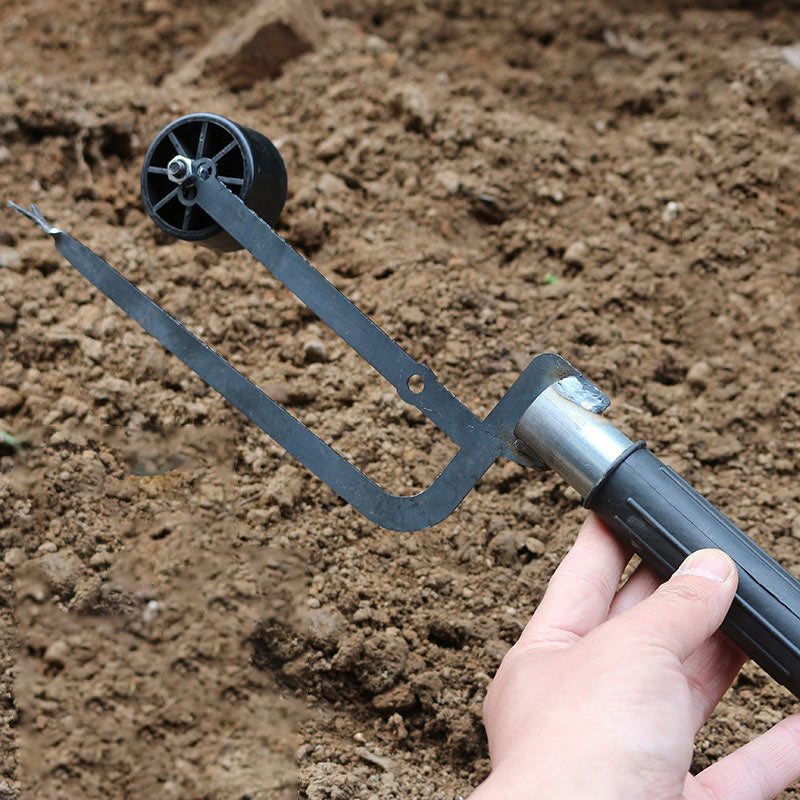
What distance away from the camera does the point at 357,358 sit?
175cm

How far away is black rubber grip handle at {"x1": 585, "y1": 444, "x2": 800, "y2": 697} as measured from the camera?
118cm

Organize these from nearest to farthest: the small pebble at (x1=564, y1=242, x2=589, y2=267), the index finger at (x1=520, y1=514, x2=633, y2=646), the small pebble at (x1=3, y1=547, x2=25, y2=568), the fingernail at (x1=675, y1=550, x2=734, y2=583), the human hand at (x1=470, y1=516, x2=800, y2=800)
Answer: the human hand at (x1=470, y1=516, x2=800, y2=800) < the fingernail at (x1=675, y1=550, x2=734, y2=583) < the index finger at (x1=520, y1=514, x2=633, y2=646) < the small pebble at (x1=3, y1=547, x2=25, y2=568) < the small pebble at (x1=564, y1=242, x2=589, y2=267)

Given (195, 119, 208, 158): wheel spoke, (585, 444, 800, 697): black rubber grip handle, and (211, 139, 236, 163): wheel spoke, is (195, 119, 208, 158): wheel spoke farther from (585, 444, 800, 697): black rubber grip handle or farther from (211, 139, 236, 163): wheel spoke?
(585, 444, 800, 697): black rubber grip handle

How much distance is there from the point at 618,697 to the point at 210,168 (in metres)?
1.04

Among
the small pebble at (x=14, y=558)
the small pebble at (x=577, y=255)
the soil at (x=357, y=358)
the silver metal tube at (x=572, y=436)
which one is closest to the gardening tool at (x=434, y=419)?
the silver metal tube at (x=572, y=436)

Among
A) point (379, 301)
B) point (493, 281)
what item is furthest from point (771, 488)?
point (379, 301)

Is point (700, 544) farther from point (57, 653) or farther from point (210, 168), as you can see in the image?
Result: point (57, 653)

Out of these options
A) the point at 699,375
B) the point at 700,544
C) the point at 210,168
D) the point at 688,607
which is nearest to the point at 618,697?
the point at 688,607

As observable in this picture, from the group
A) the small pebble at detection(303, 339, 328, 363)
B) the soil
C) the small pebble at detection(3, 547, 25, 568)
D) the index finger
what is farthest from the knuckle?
the small pebble at detection(3, 547, 25, 568)

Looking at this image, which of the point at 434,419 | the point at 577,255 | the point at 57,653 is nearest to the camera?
the point at 434,419

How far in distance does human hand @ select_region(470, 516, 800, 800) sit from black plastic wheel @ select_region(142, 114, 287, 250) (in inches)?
32.2

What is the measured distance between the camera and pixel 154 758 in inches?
55.6

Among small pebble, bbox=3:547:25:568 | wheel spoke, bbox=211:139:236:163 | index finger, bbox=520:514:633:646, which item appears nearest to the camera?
index finger, bbox=520:514:633:646

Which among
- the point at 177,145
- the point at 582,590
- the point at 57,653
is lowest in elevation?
the point at 57,653
